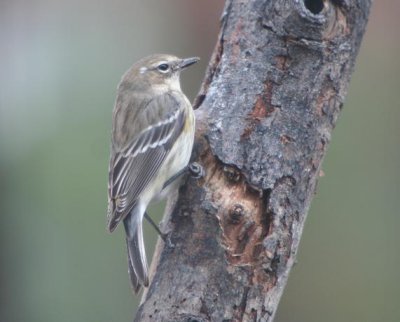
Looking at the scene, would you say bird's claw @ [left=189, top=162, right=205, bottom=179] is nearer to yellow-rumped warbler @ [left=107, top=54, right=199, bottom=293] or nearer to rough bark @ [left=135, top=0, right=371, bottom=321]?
rough bark @ [left=135, top=0, right=371, bottom=321]

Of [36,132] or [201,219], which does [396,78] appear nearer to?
[36,132]

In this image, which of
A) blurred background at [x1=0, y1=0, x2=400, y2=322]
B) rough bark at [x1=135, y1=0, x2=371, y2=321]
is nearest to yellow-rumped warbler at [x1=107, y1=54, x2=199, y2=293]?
rough bark at [x1=135, y1=0, x2=371, y2=321]

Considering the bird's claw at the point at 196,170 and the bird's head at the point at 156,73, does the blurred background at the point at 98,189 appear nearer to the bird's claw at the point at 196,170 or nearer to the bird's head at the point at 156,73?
the bird's head at the point at 156,73

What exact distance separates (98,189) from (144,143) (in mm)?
3020

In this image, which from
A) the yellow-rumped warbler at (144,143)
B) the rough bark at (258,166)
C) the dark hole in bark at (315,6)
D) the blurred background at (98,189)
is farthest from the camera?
the blurred background at (98,189)

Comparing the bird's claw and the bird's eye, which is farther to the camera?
the bird's eye

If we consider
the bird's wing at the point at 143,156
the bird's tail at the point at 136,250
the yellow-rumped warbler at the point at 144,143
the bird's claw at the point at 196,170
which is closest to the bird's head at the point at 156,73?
the yellow-rumped warbler at the point at 144,143

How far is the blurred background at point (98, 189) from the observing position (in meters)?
7.94

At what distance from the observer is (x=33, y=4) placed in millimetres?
9914

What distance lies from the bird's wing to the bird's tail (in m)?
0.09

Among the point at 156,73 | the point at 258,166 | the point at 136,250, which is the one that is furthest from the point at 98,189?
the point at 258,166

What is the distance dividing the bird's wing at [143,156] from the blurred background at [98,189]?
2696 millimetres

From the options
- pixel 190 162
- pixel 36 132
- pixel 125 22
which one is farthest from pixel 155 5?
pixel 190 162

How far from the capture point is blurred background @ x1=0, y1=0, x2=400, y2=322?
7.94 meters
